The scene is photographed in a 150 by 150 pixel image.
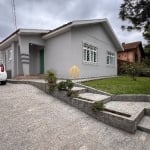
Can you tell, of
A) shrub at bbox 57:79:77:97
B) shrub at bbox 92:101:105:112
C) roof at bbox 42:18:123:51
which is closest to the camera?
shrub at bbox 92:101:105:112

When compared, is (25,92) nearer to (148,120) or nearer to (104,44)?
(148,120)

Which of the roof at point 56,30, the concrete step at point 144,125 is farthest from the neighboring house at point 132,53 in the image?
the concrete step at point 144,125

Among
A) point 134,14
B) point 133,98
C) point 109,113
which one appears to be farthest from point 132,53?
point 109,113

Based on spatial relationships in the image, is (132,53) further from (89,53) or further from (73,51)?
(73,51)

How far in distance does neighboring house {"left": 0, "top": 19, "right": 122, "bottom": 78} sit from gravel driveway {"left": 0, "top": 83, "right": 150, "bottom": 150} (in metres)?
6.59

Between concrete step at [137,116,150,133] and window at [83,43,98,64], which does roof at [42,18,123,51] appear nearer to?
window at [83,43,98,64]

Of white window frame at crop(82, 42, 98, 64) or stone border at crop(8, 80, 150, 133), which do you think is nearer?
stone border at crop(8, 80, 150, 133)

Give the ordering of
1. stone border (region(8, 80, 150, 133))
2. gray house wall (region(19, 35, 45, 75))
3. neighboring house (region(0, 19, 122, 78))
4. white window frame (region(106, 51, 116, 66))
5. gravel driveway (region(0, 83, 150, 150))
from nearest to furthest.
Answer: gravel driveway (region(0, 83, 150, 150)) → stone border (region(8, 80, 150, 133)) → neighboring house (region(0, 19, 122, 78)) → gray house wall (region(19, 35, 45, 75)) → white window frame (region(106, 51, 116, 66))

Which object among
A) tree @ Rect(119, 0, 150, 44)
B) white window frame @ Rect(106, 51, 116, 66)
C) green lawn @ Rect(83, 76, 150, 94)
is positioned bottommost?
green lawn @ Rect(83, 76, 150, 94)

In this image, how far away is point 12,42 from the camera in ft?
45.9

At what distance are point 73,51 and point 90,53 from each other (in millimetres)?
2253

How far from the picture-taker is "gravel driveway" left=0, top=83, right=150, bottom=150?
3.79 m

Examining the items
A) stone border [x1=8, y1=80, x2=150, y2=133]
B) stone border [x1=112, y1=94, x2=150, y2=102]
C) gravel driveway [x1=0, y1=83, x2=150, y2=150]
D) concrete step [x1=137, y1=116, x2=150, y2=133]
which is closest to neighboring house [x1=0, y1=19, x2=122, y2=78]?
stone border [x1=8, y1=80, x2=150, y2=133]

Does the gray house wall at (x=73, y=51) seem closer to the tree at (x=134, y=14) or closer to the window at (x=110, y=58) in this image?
the window at (x=110, y=58)
